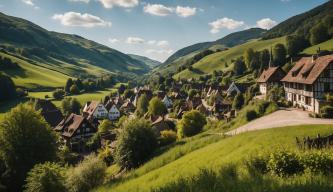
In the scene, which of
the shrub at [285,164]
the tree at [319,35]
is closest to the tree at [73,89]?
the tree at [319,35]

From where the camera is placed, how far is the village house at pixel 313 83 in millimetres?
51531

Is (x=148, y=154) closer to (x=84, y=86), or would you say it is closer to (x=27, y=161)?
(x=27, y=161)

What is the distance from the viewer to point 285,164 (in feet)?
54.6

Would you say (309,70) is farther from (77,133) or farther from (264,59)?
(264,59)

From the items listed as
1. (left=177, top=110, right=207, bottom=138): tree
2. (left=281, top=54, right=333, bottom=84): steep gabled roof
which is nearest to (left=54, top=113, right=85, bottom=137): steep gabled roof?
(left=177, top=110, right=207, bottom=138): tree

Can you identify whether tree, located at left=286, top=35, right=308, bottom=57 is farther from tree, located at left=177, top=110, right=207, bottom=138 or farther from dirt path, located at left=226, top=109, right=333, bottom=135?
dirt path, located at left=226, top=109, right=333, bottom=135

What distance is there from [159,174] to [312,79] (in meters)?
33.2

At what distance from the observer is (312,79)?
5219 cm

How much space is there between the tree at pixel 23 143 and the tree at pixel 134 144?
11.1 metres

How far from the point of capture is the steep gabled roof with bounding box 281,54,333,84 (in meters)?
51.9

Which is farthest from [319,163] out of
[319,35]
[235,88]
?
[319,35]

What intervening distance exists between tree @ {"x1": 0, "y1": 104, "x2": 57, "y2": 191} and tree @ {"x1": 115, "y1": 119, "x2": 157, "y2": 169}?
439 inches

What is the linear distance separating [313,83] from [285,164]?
3947 centimetres

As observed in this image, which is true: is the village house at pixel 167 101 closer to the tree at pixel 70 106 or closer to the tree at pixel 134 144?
the tree at pixel 70 106
